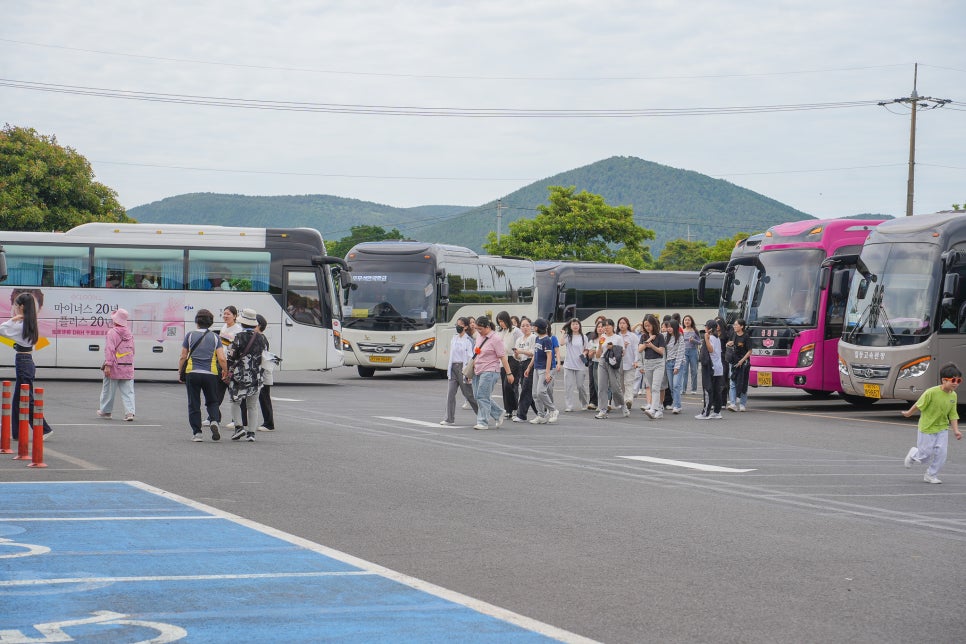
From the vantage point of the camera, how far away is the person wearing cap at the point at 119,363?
59.4ft

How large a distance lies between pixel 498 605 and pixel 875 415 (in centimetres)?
1857

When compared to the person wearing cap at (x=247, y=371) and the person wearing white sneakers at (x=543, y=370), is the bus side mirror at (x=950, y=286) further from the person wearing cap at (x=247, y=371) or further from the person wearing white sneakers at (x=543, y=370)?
the person wearing cap at (x=247, y=371)

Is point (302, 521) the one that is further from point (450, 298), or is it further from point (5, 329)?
point (450, 298)

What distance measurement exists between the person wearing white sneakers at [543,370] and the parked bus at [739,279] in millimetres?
6135

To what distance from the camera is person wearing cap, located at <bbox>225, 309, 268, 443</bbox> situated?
53.1 feet

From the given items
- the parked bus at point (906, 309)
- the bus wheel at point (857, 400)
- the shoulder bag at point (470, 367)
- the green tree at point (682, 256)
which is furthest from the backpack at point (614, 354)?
the green tree at point (682, 256)

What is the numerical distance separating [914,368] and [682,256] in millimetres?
118997

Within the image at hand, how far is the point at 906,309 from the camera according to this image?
71.3 feet

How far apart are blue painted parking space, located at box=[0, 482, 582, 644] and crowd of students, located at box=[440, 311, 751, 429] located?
958 cm

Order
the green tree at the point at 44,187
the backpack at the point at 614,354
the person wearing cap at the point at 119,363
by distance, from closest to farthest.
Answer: the person wearing cap at the point at 119,363
the backpack at the point at 614,354
the green tree at the point at 44,187

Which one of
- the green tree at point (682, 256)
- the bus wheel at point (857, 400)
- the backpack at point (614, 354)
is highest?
the green tree at point (682, 256)

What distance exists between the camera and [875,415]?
23719 millimetres

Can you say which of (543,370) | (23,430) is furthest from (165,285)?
(23,430)

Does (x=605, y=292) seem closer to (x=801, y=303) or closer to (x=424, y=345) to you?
(x=424, y=345)
